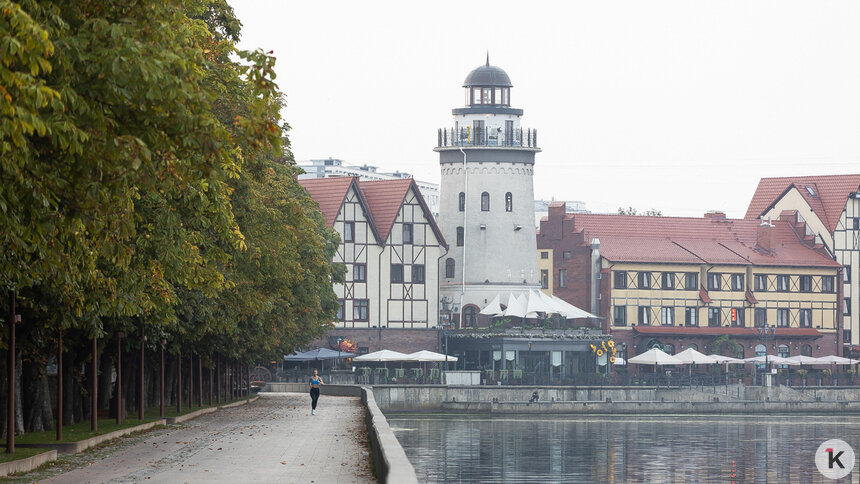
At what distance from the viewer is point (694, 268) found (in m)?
110

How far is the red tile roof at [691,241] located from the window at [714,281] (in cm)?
119

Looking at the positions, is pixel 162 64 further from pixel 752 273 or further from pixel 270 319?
pixel 752 273

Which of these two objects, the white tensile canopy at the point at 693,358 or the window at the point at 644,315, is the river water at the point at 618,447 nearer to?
the white tensile canopy at the point at 693,358

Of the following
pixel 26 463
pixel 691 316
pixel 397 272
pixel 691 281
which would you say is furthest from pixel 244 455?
pixel 691 281

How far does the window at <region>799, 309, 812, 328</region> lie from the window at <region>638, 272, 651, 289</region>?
44.2ft

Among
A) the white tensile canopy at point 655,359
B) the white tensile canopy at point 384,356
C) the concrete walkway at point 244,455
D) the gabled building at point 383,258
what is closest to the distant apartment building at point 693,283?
the white tensile canopy at point 655,359

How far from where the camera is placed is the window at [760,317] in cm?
11176

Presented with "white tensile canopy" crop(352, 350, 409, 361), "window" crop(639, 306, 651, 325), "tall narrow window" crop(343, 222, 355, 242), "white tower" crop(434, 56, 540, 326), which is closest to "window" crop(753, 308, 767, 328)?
"window" crop(639, 306, 651, 325)

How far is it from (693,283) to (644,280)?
411 centimetres

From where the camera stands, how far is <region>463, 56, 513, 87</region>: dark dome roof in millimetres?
104812

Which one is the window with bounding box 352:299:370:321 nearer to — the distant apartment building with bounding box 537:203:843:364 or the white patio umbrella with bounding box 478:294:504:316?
the white patio umbrella with bounding box 478:294:504:316

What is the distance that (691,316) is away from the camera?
110 m

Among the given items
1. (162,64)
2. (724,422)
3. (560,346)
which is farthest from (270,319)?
(560,346)

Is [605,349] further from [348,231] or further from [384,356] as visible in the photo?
[348,231]
